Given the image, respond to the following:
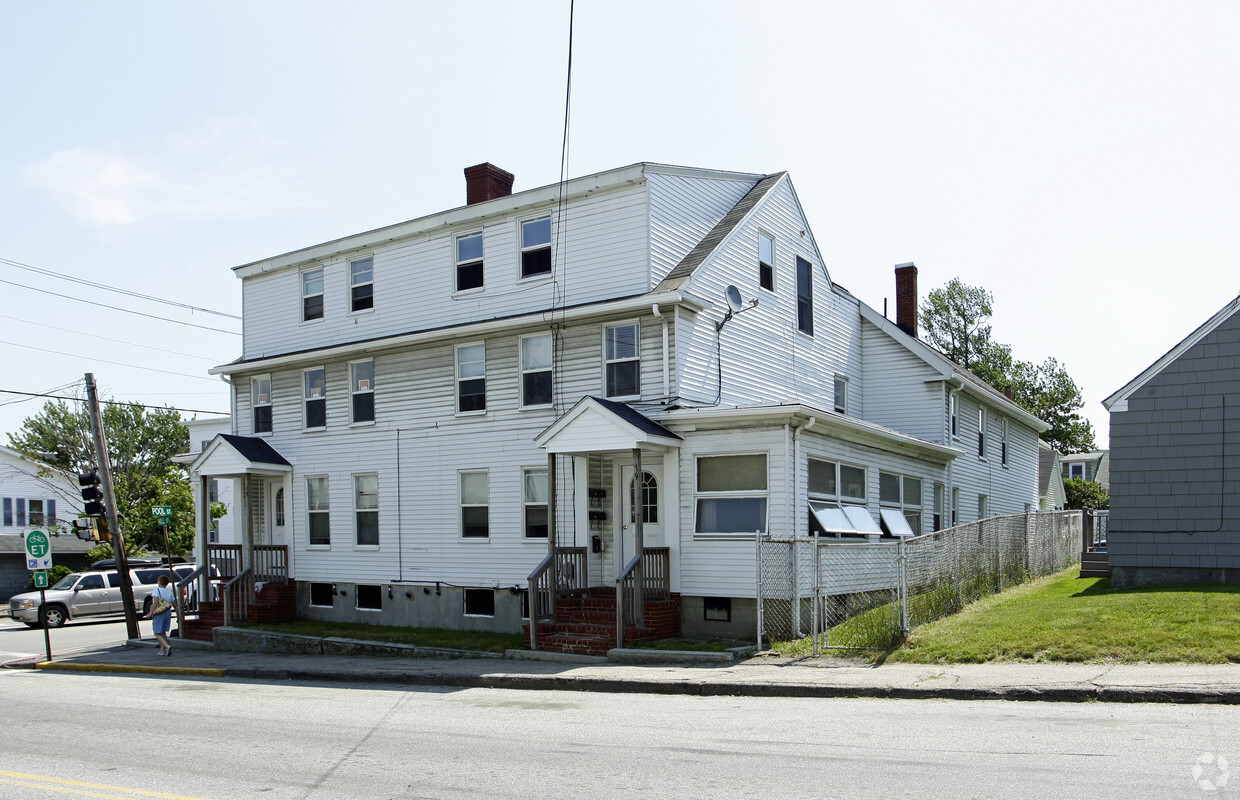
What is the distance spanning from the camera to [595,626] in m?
16.5

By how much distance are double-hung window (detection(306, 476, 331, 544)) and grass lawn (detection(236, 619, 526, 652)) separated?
6.28 ft

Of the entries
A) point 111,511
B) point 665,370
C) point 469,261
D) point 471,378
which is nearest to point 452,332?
point 471,378

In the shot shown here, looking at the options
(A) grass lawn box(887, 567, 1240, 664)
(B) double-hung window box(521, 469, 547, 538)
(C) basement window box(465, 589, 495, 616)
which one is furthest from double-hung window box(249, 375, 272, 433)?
(A) grass lawn box(887, 567, 1240, 664)

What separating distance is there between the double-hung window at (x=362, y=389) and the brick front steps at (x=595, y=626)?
7.35 metres

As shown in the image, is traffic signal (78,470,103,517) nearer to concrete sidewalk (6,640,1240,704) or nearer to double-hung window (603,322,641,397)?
concrete sidewalk (6,640,1240,704)

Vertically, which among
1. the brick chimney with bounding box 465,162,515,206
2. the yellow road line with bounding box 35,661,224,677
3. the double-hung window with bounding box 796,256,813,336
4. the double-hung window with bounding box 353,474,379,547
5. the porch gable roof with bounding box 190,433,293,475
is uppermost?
the brick chimney with bounding box 465,162,515,206

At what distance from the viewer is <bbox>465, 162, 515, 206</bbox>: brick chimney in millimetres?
22625

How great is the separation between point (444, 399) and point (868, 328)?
37.2 ft

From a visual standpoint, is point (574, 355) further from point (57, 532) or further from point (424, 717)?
point (57, 532)

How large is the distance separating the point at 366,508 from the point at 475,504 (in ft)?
10.7

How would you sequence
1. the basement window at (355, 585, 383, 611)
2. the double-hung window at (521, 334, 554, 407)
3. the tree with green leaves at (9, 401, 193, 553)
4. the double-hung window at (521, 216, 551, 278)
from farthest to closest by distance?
1. the tree with green leaves at (9, 401, 193, 553)
2. the basement window at (355, 585, 383, 611)
3. the double-hung window at (521, 216, 551, 278)
4. the double-hung window at (521, 334, 554, 407)

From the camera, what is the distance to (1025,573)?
22422mm

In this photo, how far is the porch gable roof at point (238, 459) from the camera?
22.8 metres

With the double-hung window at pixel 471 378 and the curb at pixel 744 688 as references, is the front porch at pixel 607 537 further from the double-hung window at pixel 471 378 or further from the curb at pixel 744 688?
the double-hung window at pixel 471 378
